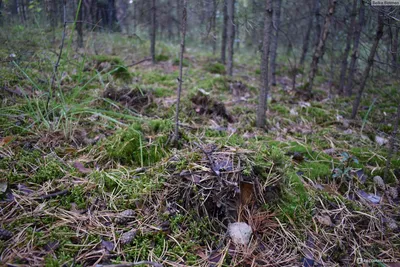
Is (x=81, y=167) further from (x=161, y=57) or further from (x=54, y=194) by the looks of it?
(x=161, y=57)

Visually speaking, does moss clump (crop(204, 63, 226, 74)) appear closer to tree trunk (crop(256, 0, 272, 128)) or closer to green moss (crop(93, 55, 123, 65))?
green moss (crop(93, 55, 123, 65))

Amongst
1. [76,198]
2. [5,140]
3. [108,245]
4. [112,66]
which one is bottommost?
[108,245]

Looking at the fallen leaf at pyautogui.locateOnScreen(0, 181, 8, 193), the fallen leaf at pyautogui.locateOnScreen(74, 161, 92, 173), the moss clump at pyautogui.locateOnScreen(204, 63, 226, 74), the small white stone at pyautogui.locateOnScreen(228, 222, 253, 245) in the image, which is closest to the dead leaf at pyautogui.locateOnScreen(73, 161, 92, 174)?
the fallen leaf at pyautogui.locateOnScreen(74, 161, 92, 173)

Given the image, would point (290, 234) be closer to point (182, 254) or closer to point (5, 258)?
point (182, 254)

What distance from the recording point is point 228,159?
1.82 m

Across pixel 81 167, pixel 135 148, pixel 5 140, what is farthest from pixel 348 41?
pixel 5 140

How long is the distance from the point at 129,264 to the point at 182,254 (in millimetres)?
304

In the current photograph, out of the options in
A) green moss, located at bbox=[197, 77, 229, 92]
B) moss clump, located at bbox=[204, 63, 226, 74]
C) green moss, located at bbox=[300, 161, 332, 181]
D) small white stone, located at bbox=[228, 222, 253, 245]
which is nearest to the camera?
small white stone, located at bbox=[228, 222, 253, 245]

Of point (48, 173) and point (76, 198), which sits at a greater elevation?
point (48, 173)

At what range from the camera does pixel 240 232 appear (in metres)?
1.58

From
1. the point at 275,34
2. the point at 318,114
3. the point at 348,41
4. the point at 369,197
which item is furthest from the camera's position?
the point at 348,41

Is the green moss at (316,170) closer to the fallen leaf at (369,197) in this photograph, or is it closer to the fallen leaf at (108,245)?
the fallen leaf at (369,197)

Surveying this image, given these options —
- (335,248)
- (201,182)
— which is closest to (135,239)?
(201,182)

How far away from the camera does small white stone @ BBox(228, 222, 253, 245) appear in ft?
5.13
